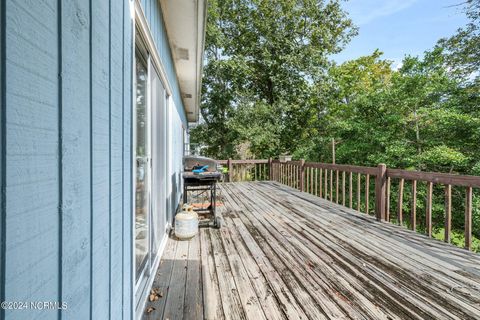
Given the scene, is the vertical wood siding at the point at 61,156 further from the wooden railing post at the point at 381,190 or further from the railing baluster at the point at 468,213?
the wooden railing post at the point at 381,190

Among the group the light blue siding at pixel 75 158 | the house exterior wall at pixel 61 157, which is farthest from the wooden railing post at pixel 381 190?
the light blue siding at pixel 75 158

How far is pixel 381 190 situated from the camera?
3.97 metres

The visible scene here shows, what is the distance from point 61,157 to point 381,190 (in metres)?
4.32

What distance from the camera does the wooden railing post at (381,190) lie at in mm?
3939

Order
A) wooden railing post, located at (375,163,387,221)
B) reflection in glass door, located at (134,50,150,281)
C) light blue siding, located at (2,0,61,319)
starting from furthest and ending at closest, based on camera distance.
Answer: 1. wooden railing post, located at (375,163,387,221)
2. reflection in glass door, located at (134,50,150,281)
3. light blue siding, located at (2,0,61,319)

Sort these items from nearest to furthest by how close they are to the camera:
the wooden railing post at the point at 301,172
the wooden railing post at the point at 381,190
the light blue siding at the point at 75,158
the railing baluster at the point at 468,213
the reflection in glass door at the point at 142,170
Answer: the light blue siding at the point at 75,158 < the reflection in glass door at the point at 142,170 < the railing baluster at the point at 468,213 < the wooden railing post at the point at 381,190 < the wooden railing post at the point at 301,172

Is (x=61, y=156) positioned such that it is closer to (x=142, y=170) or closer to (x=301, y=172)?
(x=142, y=170)

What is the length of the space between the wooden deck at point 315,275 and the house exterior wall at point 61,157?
0.99 meters

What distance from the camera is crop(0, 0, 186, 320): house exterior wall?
0.47 m

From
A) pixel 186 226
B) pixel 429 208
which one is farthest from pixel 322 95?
pixel 186 226

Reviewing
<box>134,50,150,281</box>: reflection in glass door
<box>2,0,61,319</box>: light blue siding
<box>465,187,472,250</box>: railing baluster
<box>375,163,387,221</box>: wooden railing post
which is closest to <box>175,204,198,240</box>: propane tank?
<box>134,50,150,281</box>: reflection in glass door

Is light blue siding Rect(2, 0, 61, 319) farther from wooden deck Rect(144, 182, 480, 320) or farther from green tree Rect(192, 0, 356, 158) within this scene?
green tree Rect(192, 0, 356, 158)

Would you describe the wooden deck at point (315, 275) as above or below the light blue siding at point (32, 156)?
below

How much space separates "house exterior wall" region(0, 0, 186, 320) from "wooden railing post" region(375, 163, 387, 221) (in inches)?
156
